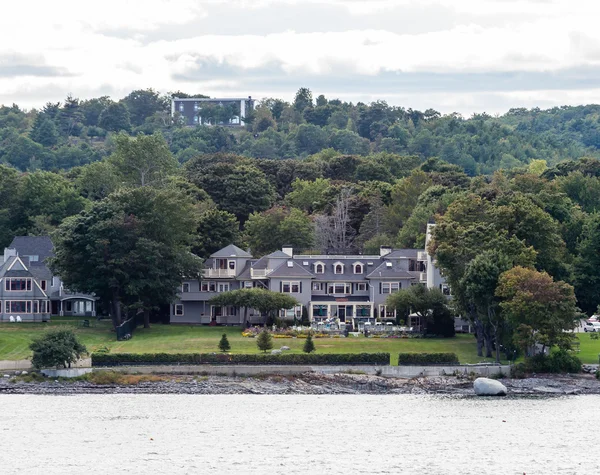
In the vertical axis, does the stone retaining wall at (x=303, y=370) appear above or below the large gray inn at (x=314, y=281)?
below

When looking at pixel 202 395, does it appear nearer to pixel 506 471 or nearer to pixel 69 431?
pixel 69 431

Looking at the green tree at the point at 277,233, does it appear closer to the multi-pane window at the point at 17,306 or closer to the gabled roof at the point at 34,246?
the gabled roof at the point at 34,246

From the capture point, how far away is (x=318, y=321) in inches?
3903

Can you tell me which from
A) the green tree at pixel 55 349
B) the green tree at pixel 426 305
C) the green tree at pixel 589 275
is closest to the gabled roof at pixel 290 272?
the green tree at pixel 426 305

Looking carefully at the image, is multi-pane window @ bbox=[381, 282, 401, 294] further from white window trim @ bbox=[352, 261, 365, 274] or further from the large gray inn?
white window trim @ bbox=[352, 261, 365, 274]

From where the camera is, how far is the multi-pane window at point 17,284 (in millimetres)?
99062

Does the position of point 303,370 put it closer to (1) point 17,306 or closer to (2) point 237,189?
(1) point 17,306

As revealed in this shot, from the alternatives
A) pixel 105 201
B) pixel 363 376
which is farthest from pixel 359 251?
pixel 363 376

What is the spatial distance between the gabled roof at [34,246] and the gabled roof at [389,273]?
84.5 ft

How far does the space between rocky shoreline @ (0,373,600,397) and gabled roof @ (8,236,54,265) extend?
29943mm

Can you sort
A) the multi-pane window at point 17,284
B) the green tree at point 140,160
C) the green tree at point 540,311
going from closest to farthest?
the green tree at point 540,311, the multi-pane window at point 17,284, the green tree at point 140,160

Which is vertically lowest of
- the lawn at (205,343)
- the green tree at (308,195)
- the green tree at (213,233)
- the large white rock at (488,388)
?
the large white rock at (488,388)

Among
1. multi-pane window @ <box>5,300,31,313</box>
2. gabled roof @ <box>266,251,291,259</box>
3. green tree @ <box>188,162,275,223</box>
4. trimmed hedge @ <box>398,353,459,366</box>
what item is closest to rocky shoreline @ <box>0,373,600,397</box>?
trimmed hedge @ <box>398,353,459,366</box>

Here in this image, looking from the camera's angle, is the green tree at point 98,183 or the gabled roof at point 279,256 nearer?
the gabled roof at point 279,256
